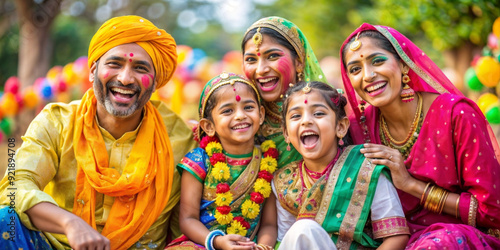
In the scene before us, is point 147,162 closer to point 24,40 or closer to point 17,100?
point 17,100

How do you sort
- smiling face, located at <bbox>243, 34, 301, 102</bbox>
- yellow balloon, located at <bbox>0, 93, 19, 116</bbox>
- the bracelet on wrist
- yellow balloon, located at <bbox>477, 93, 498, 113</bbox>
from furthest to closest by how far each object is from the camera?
1. yellow balloon, located at <bbox>0, 93, 19, 116</bbox>
2. yellow balloon, located at <bbox>477, 93, 498, 113</bbox>
3. smiling face, located at <bbox>243, 34, 301, 102</bbox>
4. the bracelet on wrist

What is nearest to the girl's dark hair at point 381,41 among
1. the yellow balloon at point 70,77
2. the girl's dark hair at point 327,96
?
the girl's dark hair at point 327,96

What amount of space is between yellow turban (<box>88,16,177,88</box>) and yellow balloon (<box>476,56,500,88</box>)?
15.3ft

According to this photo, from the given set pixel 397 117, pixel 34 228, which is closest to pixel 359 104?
pixel 397 117

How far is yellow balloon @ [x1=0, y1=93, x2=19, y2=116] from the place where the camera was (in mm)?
9469

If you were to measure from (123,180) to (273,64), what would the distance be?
1.55m

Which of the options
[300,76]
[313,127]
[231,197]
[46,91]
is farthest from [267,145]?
[46,91]

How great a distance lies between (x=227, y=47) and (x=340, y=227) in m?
44.9

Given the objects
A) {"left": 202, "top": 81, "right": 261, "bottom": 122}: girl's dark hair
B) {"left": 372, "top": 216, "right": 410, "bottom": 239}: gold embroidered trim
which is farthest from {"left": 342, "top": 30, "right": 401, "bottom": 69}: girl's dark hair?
{"left": 372, "top": 216, "right": 410, "bottom": 239}: gold embroidered trim

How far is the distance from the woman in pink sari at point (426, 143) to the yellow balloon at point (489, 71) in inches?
138

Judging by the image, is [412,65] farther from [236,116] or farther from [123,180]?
[123,180]

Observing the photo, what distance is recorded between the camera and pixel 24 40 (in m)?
12.6

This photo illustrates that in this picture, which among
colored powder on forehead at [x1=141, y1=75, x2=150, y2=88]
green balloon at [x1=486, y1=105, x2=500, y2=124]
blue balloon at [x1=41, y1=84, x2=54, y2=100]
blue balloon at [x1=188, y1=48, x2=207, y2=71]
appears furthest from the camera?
blue balloon at [x1=188, y1=48, x2=207, y2=71]

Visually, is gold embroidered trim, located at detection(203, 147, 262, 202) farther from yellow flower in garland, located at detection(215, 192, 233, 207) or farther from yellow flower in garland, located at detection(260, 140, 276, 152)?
yellow flower in garland, located at detection(260, 140, 276, 152)
